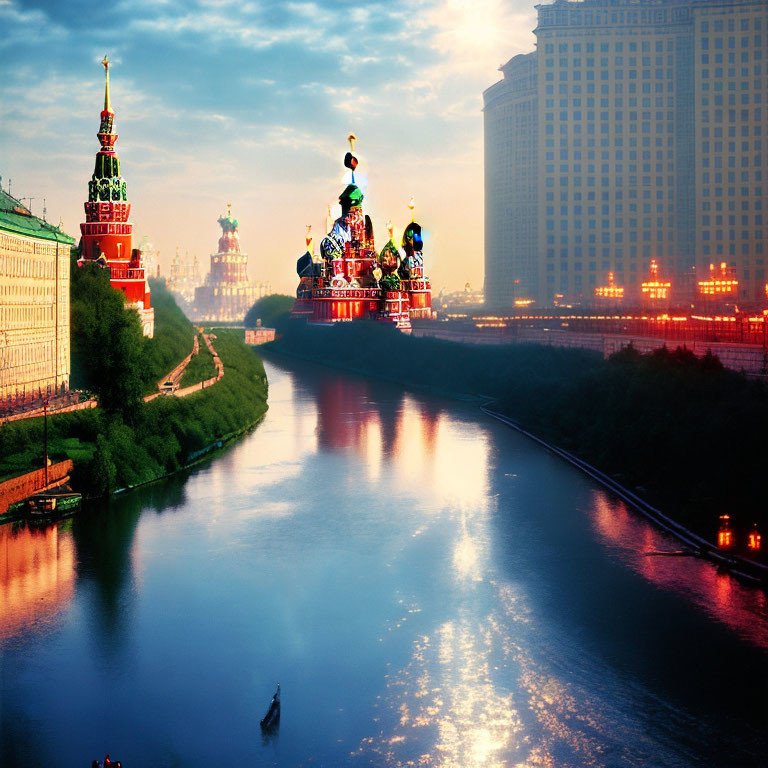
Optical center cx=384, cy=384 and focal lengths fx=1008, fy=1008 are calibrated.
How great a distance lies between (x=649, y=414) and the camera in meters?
42.8

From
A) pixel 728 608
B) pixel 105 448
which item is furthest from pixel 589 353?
pixel 728 608

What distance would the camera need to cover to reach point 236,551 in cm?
3045

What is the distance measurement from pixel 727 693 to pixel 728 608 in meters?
4.83

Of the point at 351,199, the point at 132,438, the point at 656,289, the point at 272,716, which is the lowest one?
the point at 272,716

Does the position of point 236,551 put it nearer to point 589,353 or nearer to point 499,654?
point 499,654

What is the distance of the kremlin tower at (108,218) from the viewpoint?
6022 cm

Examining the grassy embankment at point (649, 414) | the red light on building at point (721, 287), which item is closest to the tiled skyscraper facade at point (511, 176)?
the red light on building at point (721, 287)

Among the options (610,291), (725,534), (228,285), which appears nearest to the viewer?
(725,534)

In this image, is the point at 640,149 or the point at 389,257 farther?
the point at 640,149

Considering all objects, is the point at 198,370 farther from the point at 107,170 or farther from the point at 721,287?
the point at 721,287

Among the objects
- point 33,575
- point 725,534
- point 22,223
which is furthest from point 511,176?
point 33,575

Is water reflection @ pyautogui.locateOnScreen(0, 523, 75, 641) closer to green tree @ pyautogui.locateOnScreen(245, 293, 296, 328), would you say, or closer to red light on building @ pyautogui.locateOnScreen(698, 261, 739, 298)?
red light on building @ pyautogui.locateOnScreen(698, 261, 739, 298)

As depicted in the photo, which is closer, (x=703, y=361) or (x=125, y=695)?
(x=125, y=695)

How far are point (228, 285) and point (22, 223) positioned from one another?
492ft
